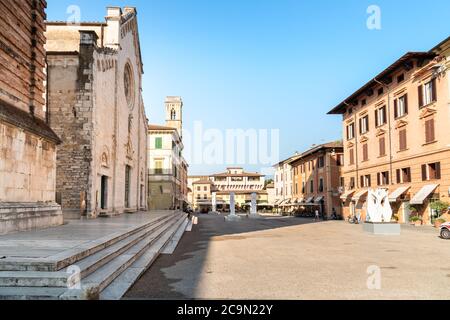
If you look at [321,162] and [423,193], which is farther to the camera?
[321,162]

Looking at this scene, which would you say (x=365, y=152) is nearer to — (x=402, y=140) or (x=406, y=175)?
(x=402, y=140)

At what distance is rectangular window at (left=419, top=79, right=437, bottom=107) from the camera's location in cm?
2748

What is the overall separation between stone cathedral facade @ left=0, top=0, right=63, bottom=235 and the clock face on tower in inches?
686

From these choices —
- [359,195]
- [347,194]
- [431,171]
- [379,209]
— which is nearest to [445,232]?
[379,209]

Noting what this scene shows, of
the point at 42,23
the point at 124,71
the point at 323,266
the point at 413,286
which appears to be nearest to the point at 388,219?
the point at 323,266

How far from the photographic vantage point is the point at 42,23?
15.0m

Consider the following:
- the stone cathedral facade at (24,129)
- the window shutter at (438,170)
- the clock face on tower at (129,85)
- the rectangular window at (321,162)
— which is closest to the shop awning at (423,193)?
the window shutter at (438,170)

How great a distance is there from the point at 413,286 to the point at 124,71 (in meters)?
28.7

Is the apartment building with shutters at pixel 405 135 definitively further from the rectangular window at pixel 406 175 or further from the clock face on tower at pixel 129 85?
the clock face on tower at pixel 129 85

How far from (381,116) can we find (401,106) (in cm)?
345

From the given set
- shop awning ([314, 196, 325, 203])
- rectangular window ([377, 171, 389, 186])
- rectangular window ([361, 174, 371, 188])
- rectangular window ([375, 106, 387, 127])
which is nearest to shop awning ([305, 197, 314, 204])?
shop awning ([314, 196, 325, 203])

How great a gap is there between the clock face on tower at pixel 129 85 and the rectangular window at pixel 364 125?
22299mm

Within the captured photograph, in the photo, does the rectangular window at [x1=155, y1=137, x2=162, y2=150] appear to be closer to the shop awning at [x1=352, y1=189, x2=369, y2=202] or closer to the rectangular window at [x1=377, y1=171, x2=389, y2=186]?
the shop awning at [x1=352, y1=189, x2=369, y2=202]

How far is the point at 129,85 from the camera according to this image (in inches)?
1328
